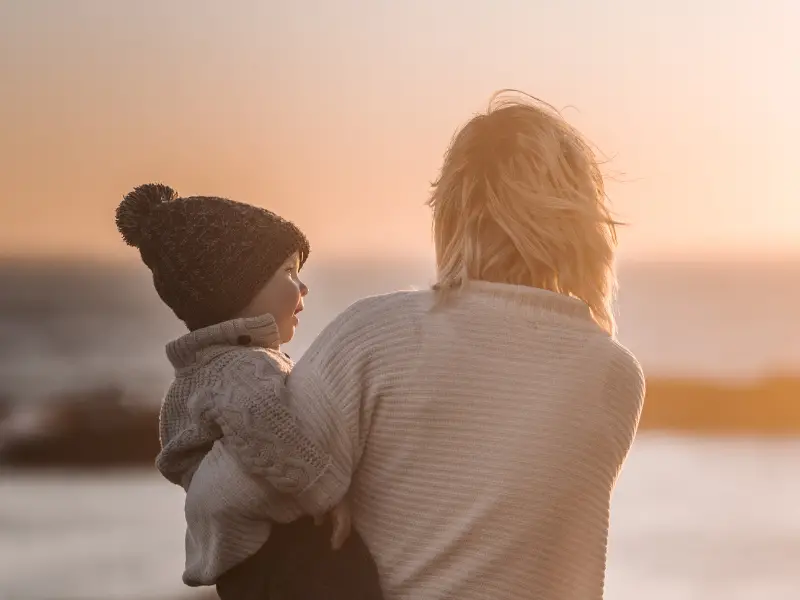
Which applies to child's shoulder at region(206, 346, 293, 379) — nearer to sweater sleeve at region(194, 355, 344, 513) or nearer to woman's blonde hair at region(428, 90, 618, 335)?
sweater sleeve at region(194, 355, 344, 513)

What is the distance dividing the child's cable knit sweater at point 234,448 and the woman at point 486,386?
36 millimetres

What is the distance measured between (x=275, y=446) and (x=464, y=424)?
255 mm

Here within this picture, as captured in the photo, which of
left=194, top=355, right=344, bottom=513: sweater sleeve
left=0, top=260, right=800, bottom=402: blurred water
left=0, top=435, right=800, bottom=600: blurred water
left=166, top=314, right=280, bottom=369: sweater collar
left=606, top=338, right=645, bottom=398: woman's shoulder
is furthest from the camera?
left=0, top=260, right=800, bottom=402: blurred water

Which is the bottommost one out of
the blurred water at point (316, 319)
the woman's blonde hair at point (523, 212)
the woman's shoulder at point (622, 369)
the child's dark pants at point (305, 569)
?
the blurred water at point (316, 319)

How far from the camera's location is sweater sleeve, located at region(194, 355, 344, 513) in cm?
150

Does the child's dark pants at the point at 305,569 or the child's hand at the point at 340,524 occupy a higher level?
the child's hand at the point at 340,524

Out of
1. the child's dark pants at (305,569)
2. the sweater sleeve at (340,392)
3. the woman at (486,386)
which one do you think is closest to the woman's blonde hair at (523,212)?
the woman at (486,386)

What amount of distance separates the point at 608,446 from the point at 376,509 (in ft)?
1.13

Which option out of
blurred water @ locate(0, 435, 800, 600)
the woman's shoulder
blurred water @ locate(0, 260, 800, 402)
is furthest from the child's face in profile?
blurred water @ locate(0, 260, 800, 402)

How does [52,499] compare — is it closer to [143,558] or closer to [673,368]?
[143,558]

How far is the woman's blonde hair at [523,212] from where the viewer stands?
5.15 feet

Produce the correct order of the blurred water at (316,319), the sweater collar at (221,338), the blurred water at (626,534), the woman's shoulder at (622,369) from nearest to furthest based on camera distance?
the woman's shoulder at (622,369) → the sweater collar at (221,338) → the blurred water at (626,534) → the blurred water at (316,319)

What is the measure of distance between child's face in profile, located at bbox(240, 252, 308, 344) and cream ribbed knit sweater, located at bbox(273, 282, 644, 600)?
28 centimetres

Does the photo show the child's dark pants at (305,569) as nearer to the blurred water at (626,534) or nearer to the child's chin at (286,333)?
the child's chin at (286,333)
